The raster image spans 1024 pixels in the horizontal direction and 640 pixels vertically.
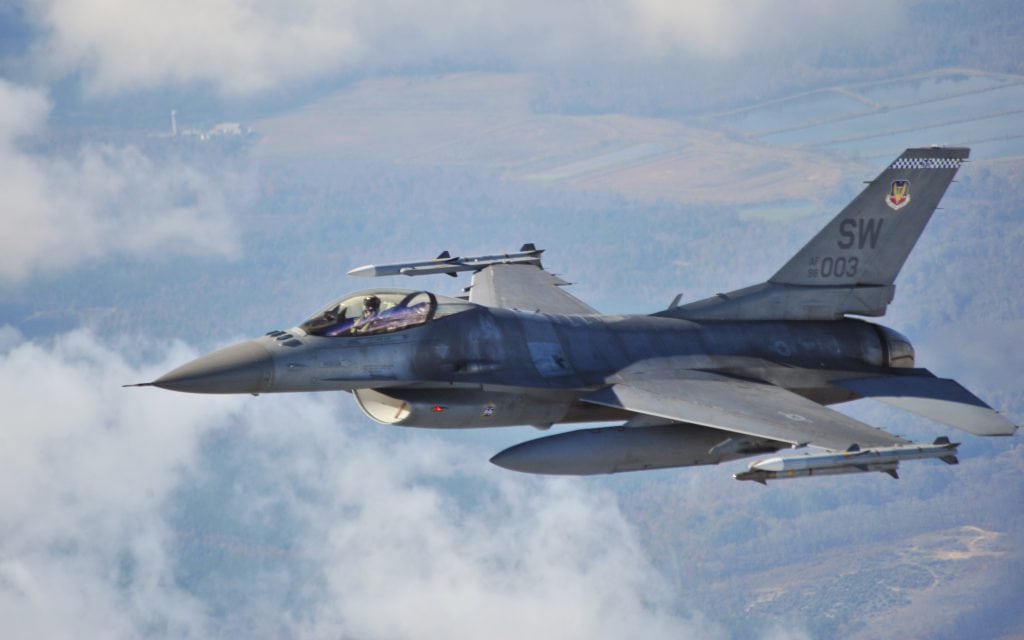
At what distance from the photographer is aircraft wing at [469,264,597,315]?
3288cm

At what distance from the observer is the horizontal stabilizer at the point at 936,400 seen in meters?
26.3

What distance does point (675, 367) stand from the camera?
2855 cm

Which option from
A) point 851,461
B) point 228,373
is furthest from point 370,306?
point 851,461

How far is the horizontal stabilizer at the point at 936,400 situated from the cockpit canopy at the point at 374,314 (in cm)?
884

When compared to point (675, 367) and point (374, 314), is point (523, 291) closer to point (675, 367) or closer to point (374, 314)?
point (675, 367)

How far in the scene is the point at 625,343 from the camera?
28.6m

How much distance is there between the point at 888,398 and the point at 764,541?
175 metres

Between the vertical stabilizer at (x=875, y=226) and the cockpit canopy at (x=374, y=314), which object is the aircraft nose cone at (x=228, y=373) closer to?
the cockpit canopy at (x=374, y=314)

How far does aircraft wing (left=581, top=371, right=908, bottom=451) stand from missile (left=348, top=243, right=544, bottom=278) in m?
8.09

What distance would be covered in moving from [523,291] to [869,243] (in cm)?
805

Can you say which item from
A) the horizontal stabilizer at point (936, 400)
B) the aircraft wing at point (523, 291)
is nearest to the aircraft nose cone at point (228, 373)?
the aircraft wing at point (523, 291)

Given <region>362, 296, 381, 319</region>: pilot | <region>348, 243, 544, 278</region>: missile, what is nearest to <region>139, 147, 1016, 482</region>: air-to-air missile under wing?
<region>362, 296, 381, 319</region>: pilot

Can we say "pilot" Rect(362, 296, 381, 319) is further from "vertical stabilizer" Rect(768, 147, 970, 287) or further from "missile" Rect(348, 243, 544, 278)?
"vertical stabilizer" Rect(768, 147, 970, 287)

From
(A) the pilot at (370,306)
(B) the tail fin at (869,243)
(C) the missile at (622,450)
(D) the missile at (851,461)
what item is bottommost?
(D) the missile at (851,461)
